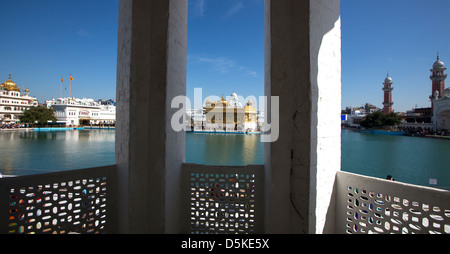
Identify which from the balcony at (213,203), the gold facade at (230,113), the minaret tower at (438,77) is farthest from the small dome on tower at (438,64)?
the balcony at (213,203)

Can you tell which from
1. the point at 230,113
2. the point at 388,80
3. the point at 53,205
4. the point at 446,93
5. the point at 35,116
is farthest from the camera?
the point at 388,80

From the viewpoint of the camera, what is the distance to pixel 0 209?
48.4 inches

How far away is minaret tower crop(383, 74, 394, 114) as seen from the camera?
106 feet

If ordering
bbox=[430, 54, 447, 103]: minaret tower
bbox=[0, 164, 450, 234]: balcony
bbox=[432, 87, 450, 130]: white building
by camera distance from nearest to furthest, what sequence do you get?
1. bbox=[0, 164, 450, 234]: balcony
2. bbox=[432, 87, 450, 130]: white building
3. bbox=[430, 54, 447, 103]: minaret tower

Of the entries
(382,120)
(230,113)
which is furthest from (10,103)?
(382,120)

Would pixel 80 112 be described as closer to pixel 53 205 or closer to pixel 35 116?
pixel 35 116

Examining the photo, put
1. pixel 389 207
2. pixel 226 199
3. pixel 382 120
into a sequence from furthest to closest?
pixel 382 120 → pixel 226 199 → pixel 389 207

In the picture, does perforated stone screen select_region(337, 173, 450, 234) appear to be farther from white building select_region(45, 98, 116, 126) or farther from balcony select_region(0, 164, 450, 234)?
white building select_region(45, 98, 116, 126)

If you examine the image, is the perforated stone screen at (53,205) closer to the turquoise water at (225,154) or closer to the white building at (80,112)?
the turquoise water at (225,154)

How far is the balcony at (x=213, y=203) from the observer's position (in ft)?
3.97

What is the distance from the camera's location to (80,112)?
115ft

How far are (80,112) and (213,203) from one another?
43.3 m

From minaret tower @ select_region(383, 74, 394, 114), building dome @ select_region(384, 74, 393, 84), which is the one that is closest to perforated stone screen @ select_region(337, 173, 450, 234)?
minaret tower @ select_region(383, 74, 394, 114)
